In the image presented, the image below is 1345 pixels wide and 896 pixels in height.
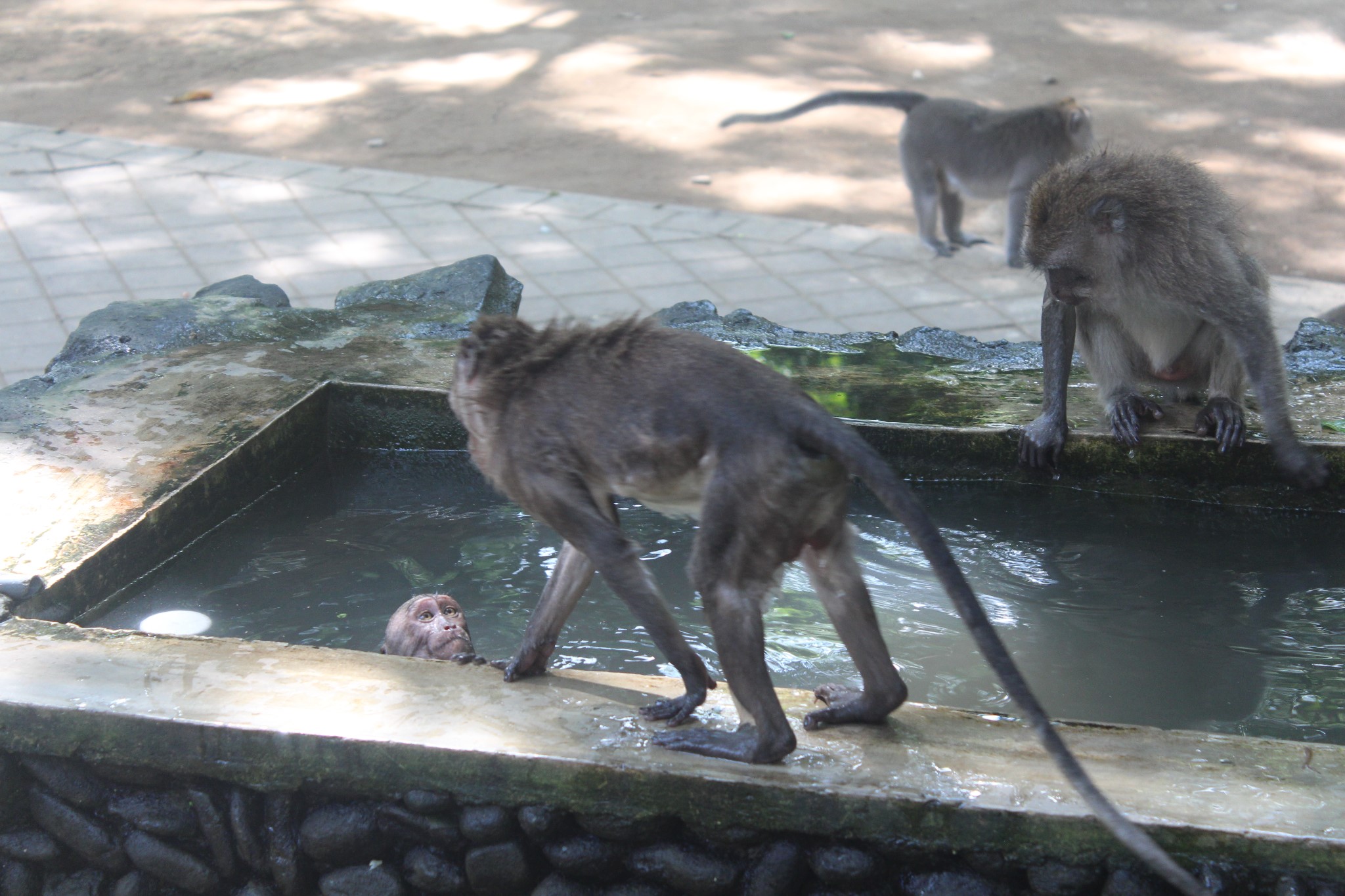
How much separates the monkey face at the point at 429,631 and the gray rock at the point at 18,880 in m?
0.94

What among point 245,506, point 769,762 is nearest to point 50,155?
point 245,506

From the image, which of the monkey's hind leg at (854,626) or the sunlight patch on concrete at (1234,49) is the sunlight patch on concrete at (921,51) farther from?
the monkey's hind leg at (854,626)

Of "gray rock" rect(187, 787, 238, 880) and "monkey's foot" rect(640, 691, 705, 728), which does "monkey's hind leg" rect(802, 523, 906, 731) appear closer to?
"monkey's foot" rect(640, 691, 705, 728)

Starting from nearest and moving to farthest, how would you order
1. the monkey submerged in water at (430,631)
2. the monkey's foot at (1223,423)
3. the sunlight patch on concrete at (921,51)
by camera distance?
the monkey submerged in water at (430,631), the monkey's foot at (1223,423), the sunlight patch on concrete at (921,51)

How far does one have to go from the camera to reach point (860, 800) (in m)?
2.42

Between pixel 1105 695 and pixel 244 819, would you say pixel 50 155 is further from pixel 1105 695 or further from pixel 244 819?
pixel 1105 695

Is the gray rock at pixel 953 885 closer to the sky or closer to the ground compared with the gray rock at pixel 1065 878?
closer to the ground

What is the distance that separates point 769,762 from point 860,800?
0.20 metres

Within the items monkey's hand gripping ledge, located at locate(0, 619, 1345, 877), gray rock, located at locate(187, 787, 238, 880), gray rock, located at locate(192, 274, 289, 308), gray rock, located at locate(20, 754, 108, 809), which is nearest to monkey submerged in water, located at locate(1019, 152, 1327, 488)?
monkey's hand gripping ledge, located at locate(0, 619, 1345, 877)

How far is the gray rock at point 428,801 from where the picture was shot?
2570mm

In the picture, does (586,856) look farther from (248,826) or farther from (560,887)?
(248,826)

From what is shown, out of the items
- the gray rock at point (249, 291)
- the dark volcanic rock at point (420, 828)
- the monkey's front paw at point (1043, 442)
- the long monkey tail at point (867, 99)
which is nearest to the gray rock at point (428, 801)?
the dark volcanic rock at point (420, 828)

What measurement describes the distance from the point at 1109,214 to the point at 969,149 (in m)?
3.83

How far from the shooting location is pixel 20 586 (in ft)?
10.0
